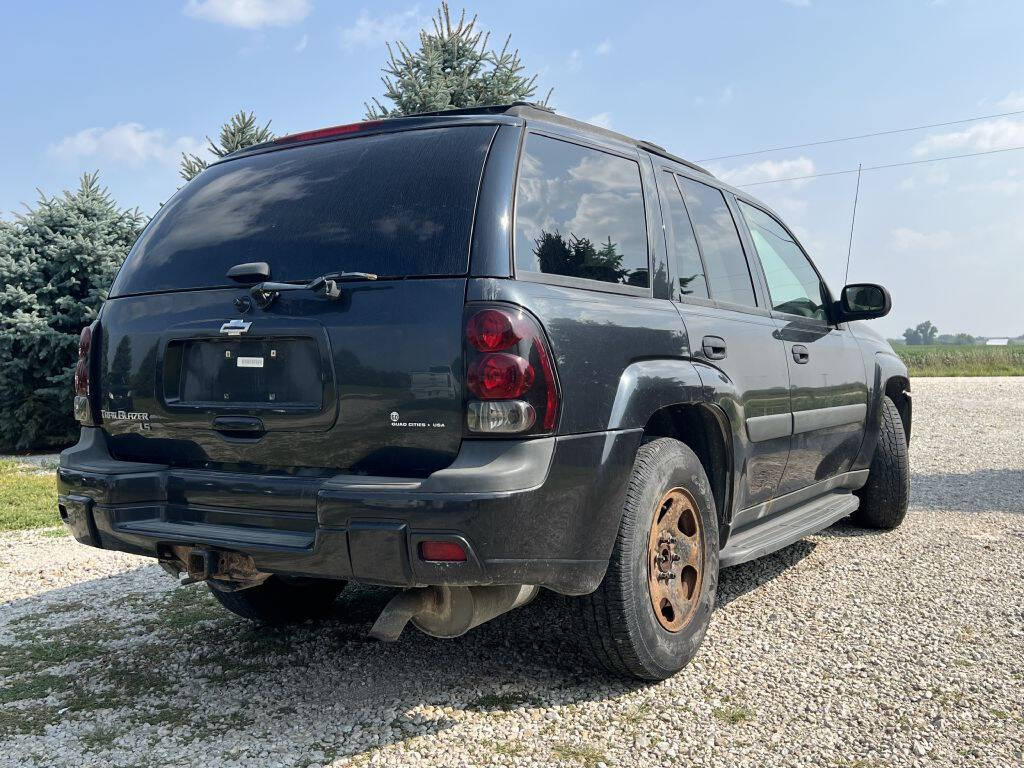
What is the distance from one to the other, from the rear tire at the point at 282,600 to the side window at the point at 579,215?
6.03 ft

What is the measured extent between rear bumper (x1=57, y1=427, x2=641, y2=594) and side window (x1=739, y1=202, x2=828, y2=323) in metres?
1.93

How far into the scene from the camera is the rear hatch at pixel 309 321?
2621 mm

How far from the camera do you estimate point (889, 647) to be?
355 centimetres

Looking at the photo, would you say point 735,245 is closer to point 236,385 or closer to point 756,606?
point 756,606

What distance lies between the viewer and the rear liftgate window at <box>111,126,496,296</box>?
274 cm

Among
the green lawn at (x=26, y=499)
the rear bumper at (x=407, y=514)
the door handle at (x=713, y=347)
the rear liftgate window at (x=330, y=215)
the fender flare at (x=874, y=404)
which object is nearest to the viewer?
the rear bumper at (x=407, y=514)

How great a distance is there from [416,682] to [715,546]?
1.26 m

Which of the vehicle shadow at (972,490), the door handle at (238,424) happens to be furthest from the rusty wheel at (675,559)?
the vehicle shadow at (972,490)

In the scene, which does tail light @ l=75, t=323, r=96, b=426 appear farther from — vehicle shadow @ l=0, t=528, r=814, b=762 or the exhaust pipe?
the exhaust pipe

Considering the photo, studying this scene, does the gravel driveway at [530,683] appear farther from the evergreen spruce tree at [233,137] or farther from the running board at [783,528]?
the evergreen spruce tree at [233,137]

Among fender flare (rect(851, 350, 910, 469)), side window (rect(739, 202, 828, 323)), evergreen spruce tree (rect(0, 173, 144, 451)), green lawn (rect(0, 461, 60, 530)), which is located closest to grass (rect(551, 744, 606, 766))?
side window (rect(739, 202, 828, 323))

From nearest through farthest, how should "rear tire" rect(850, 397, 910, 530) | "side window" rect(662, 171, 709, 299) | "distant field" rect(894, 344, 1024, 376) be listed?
"side window" rect(662, 171, 709, 299) < "rear tire" rect(850, 397, 910, 530) < "distant field" rect(894, 344, 1024, 376)

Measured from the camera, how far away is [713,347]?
11.5 feet

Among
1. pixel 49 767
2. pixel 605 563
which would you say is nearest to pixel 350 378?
pixel 605 563
